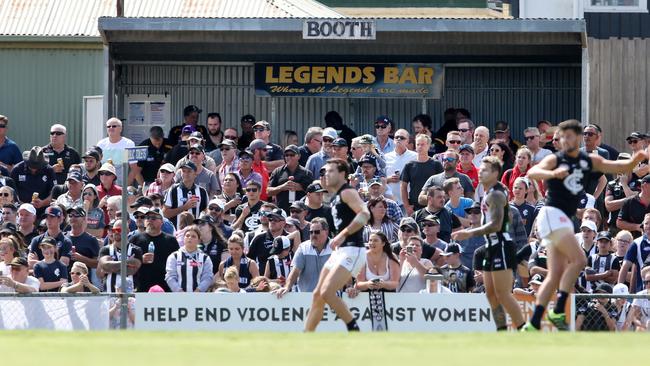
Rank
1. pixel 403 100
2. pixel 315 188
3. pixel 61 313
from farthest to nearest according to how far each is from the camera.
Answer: pixel 403 100, pixel 315 188, pixel 61 313

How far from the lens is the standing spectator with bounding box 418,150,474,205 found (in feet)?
63.9

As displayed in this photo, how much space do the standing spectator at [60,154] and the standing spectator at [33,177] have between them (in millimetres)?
282

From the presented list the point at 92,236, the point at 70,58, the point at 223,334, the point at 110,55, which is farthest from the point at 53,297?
the point at 70,58

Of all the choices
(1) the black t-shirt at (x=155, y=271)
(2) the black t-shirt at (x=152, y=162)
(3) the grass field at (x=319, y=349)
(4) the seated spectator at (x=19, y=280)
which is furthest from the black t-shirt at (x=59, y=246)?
(3) the grass field at (x=319, y=349)

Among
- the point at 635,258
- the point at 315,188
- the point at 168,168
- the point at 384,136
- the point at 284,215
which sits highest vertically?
the point at 384,136

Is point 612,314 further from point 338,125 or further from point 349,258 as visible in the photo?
point 338,125

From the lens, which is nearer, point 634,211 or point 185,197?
point 634,211

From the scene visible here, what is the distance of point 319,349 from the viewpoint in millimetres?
11273

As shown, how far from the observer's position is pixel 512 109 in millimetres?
25516

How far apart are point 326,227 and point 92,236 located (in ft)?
11.2

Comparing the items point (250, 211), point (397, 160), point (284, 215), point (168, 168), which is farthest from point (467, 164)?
point (168, 168)

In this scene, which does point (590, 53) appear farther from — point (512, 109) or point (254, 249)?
point (254, 249)

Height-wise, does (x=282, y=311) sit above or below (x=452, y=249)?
below

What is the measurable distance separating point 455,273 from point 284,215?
2646 millimetres
